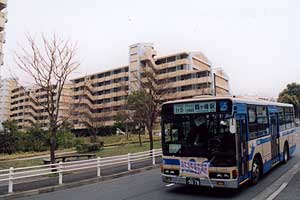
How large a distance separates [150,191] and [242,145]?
11.0 ft

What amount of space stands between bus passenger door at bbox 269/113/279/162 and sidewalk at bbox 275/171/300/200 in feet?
5.86

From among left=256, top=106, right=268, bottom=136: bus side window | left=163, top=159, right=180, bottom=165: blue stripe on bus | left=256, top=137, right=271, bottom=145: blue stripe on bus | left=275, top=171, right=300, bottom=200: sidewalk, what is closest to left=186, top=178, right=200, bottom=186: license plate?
left=163, top=159, right=180, bottom=165: blue stripe on bus

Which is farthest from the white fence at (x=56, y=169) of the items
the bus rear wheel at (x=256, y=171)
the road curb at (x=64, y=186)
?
the bus rear wheel at (x=256, y=171)

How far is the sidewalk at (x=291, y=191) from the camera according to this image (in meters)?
7.93

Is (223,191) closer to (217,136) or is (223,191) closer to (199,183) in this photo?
(199,183)

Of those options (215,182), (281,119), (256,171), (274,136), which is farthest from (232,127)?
(281,119)

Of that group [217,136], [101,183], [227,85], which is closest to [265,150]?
[217,136]

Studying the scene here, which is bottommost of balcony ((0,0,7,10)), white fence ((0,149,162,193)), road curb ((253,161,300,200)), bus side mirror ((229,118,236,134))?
road curb ((253,161,300,200))

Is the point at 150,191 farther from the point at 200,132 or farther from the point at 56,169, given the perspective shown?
the point at 56,169

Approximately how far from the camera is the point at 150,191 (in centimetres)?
945

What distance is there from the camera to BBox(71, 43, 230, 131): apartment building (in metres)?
56.8

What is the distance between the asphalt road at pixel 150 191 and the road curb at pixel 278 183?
0.16m

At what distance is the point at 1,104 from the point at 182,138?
353ft

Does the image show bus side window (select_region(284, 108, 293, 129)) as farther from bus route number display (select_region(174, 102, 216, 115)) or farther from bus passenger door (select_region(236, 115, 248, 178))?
bus route number display (select_region(174, 102, 216, 115))
